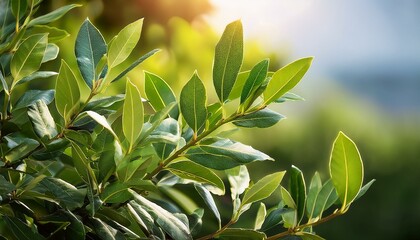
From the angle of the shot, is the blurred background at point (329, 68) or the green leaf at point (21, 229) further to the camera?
the blurred background at point (329, 68)

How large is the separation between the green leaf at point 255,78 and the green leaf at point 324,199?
102 mm

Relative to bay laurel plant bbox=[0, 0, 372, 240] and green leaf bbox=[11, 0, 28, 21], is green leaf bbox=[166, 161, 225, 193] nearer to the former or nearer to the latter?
bay laurel plant bbox=[0, 0, 372, 240]

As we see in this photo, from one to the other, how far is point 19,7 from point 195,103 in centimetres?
14

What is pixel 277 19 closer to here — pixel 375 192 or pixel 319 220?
pixel 375 192

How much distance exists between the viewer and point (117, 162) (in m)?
0.36

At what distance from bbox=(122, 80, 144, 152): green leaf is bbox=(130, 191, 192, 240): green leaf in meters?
0.03

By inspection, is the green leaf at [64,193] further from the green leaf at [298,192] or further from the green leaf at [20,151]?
the green leaf at [298,192]

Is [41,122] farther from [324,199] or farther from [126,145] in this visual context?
[324,199]

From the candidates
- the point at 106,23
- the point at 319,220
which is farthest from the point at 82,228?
the point at 106,23

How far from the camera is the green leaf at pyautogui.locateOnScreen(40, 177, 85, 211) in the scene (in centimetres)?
36

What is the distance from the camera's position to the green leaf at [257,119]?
39 cm

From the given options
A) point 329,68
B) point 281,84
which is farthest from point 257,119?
point 329,68

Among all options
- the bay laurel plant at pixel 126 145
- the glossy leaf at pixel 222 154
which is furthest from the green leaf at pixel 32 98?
the glossy leaf at pixel 222 154

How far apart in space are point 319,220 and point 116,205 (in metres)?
0.13
